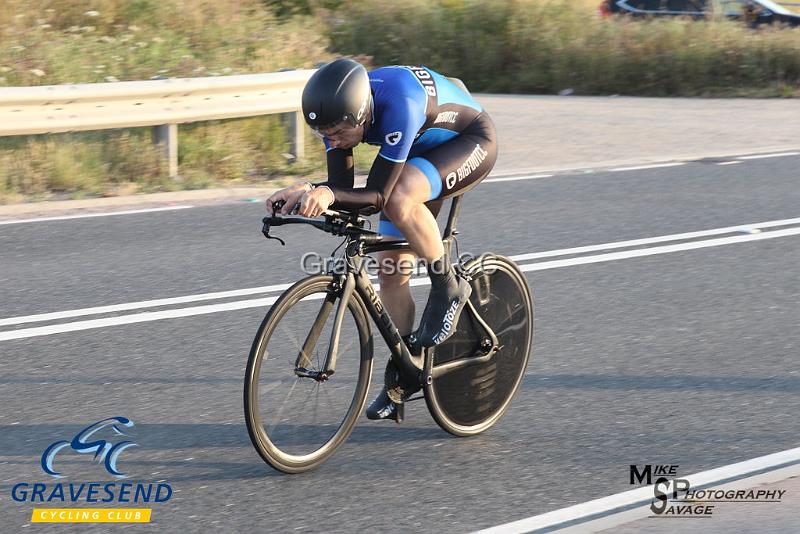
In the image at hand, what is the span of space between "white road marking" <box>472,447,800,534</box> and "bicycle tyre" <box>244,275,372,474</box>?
0.87 m

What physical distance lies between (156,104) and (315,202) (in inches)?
301

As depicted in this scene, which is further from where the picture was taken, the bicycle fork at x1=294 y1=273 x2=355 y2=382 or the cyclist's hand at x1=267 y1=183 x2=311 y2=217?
the bicycle fork at x1=294 y1=273 x2=355 y2=382

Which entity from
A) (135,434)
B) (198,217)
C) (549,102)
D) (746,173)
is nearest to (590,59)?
(549,102)

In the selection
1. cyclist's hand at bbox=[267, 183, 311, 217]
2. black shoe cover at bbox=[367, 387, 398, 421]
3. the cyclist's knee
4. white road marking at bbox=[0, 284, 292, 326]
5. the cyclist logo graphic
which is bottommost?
white road marking at bbox=[0, 284, 292, 326]

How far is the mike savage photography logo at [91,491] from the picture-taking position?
14.5 feet

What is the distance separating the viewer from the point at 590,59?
69.6ft

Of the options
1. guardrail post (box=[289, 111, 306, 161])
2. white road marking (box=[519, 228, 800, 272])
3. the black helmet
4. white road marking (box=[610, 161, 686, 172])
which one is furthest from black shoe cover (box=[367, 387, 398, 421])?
white road marking (box=[610, 161, 686, 172])

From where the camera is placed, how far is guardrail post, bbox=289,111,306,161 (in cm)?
1270

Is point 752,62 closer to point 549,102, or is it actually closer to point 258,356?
point 549,102

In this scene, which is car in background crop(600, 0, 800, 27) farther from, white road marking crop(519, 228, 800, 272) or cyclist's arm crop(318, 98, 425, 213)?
cyclist's arm crop(318, 98, 425, 213)

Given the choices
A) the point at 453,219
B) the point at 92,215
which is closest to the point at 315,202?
the point at 453,219

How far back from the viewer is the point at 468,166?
16.9 feet

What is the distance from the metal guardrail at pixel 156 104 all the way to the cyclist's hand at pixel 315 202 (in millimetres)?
7162

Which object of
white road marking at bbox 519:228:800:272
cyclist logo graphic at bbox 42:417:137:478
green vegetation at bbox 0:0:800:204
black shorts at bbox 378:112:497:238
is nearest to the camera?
cyclist logo graphic at bbox 42:417:137:478
